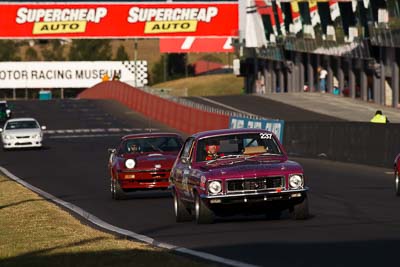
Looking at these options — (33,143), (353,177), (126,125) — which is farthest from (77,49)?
(353,177)

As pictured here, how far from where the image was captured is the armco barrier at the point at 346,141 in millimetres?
33622

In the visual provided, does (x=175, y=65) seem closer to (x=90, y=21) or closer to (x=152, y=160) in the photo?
(x=90, y=21)

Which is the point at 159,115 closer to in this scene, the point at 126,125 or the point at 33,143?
the point at 126,125

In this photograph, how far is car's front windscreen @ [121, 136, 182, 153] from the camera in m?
25.0

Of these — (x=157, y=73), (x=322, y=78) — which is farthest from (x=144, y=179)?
(x=157, y=73)

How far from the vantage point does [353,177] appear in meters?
30.1

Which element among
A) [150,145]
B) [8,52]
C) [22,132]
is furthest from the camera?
[8,52]

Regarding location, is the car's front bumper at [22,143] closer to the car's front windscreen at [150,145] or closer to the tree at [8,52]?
the car's front windscreen at [150,145]

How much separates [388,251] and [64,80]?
12444 centimetres

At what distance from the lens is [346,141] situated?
37.0 meters

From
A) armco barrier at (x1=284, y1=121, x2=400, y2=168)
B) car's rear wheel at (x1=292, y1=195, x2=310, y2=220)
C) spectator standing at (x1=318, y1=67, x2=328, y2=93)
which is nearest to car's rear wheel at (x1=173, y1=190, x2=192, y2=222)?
car's rear wheel at (x1=292, y1=195, x2=310, y2=220)

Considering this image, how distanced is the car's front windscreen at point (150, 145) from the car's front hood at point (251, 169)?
735 centimetres

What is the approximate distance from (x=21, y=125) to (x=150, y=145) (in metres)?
27.3

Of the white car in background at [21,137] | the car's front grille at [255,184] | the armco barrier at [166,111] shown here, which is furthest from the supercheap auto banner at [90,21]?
the car's front grille at [255,184]
